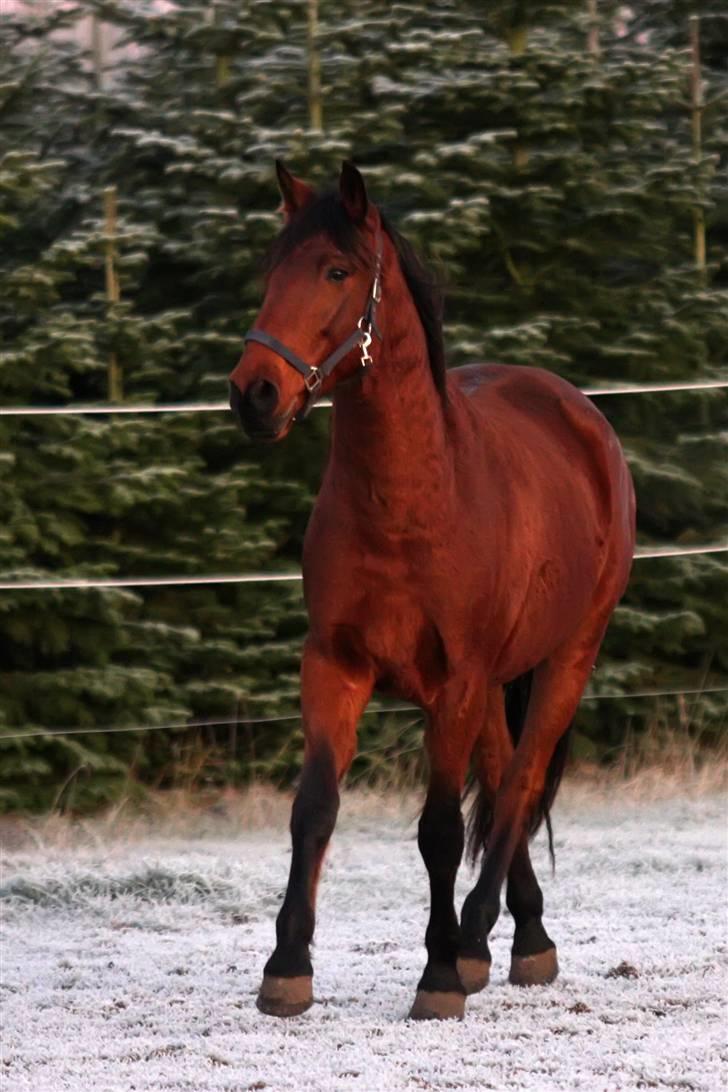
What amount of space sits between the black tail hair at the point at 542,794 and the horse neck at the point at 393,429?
119cm

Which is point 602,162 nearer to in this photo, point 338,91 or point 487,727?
point 338,91

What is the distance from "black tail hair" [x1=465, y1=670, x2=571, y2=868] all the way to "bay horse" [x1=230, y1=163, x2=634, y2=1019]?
0.32 meters

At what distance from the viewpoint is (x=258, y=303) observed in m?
9.14

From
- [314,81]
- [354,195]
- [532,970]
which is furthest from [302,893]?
[314,81]

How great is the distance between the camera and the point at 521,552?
496 cm

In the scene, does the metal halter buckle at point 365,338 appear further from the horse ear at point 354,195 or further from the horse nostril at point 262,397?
the horse nostril at point 262,397

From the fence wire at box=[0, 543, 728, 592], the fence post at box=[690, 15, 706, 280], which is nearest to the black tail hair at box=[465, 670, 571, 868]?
the fence wire at box=[0, 543, 728, 592]

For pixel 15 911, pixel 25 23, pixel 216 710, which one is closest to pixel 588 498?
pixel 15 911

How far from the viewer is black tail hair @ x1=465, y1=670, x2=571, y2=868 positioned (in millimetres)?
5523

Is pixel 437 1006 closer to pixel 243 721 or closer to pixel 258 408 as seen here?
pixel 258 408

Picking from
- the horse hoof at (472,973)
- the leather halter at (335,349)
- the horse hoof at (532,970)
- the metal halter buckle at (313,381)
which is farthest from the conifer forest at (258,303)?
the metal halter buckle at (313,381)

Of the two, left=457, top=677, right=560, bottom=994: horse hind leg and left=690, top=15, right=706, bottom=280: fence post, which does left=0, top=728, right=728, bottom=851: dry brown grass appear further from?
left=457, top=677, right=560, bottom=994: horse hind leg

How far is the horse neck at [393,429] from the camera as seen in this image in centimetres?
457

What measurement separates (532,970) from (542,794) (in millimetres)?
490
